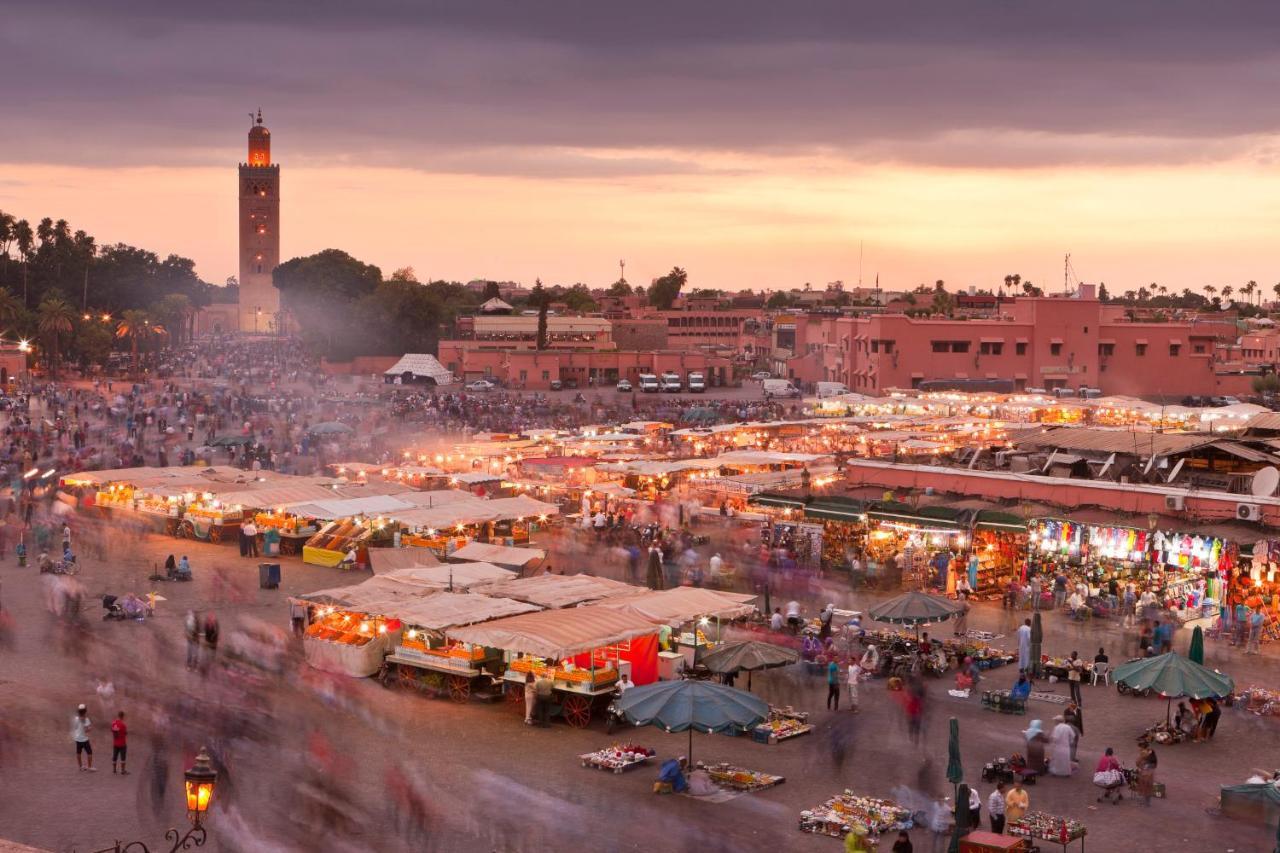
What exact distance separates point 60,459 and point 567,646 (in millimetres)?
31764

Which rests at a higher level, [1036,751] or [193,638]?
[1036,751]

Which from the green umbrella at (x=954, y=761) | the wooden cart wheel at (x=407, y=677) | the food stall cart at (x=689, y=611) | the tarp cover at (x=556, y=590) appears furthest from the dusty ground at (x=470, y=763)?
the tarp cover at (x=556, y=590)

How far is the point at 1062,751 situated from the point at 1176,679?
2029 millimetres

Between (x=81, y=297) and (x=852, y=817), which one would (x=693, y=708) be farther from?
(x=81, y=297)

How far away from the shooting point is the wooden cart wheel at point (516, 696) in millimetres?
19438

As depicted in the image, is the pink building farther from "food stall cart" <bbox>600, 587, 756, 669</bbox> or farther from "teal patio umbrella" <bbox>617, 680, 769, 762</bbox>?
"teal patio umbrella" <bbox>617, 680, 769, 762</bbox>

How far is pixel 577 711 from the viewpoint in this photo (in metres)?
18.7

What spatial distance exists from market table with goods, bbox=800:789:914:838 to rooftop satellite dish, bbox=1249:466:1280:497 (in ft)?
46.1

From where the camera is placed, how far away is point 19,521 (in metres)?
33.8

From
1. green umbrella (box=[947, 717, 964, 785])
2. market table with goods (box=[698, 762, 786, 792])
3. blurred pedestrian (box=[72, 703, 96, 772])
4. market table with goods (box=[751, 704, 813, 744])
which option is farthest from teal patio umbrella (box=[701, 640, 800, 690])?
blurred pedestrian (box=[72, 703, 96, 772])

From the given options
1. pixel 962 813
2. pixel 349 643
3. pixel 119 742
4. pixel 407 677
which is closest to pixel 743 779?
pixel 962 813

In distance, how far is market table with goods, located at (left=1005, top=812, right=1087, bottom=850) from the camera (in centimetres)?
1432

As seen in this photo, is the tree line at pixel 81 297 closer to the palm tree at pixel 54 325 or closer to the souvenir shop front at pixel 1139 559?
the palm tree at pixel 54 325

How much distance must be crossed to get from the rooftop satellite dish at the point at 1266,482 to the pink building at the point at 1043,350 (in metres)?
42.0
